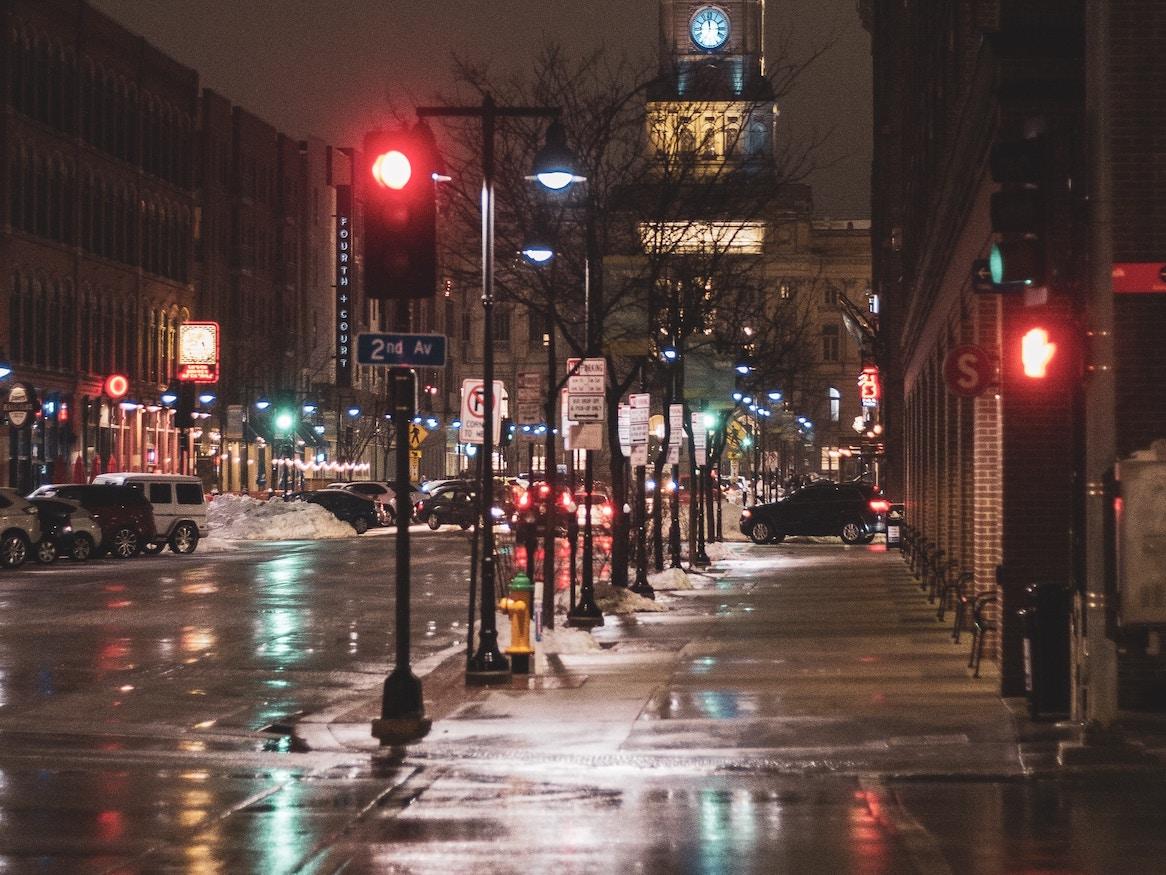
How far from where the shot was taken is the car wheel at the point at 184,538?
169 ft

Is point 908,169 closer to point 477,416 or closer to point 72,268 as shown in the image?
point 477,416

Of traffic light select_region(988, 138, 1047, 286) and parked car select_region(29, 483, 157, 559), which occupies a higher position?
traffic light select_region(988, 138, 1047, 286)

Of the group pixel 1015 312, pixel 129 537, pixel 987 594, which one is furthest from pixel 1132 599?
pixel 129 537

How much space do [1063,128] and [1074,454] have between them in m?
3.45

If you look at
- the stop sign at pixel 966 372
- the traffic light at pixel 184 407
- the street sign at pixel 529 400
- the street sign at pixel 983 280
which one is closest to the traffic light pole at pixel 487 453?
the stop sign at pixel 966 372

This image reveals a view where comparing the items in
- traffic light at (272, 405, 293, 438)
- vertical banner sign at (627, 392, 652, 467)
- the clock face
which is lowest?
vertical banner sign at (627, 392, 652, 467)

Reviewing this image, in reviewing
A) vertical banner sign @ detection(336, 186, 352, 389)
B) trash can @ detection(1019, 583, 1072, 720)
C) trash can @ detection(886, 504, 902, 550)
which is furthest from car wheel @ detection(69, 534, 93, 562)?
vertical banner sign @ detection(336, 186, 352, 389)

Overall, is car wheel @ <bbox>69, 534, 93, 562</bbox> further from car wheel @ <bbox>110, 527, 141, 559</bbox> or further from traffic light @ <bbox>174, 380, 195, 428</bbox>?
traffic light @ <bbox>174, 380, 195, 428</bbox>

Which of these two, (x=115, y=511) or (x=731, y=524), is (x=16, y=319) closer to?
(x=115, y=511)

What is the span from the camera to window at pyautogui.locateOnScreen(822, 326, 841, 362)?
162 m

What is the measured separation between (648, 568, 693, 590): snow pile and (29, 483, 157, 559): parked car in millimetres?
15031

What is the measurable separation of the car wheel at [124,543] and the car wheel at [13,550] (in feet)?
16.9

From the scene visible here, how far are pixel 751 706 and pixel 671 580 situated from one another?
20504mm

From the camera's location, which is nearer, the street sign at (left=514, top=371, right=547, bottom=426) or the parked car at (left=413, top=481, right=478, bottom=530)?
the street sign at (left=514, top=371, right=547, bottom=426)
